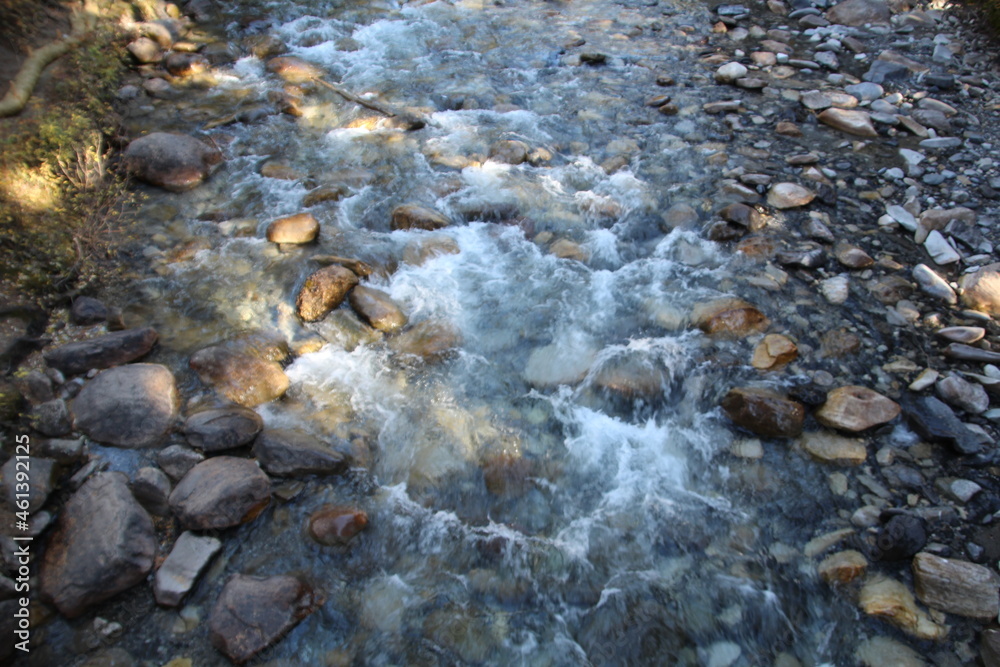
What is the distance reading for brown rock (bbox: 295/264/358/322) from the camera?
4.29 meters

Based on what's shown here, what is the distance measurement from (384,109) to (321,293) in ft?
11.5

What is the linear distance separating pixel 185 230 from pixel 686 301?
4554mm

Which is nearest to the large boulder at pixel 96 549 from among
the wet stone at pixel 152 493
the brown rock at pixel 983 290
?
the wet stone at pixel 152 493

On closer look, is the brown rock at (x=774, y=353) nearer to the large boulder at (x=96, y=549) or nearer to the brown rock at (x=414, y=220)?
the brown rock at (x=414, y=220)

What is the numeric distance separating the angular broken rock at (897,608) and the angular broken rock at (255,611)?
284 centimetres

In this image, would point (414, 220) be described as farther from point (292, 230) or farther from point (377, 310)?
point (377, 310)

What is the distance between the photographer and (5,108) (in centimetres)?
476

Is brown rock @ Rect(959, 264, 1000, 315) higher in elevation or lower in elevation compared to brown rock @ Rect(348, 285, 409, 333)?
higher

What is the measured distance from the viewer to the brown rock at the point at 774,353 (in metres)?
3.85

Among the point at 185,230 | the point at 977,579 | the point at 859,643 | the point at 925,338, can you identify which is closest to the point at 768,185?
the point at 925,338

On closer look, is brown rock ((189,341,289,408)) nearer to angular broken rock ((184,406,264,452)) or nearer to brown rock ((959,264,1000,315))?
angular broken rock ((184,406,264,452))

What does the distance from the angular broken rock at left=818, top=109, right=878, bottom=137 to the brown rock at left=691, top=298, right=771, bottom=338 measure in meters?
3.17

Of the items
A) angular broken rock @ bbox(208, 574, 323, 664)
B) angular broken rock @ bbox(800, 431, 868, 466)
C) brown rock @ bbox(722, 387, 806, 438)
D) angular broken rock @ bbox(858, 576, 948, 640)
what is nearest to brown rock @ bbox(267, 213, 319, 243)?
angular broken rock @ bbox(208, 574, 323, 664)

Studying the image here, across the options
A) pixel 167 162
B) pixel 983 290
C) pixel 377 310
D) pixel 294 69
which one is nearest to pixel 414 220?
pixel 377 310
